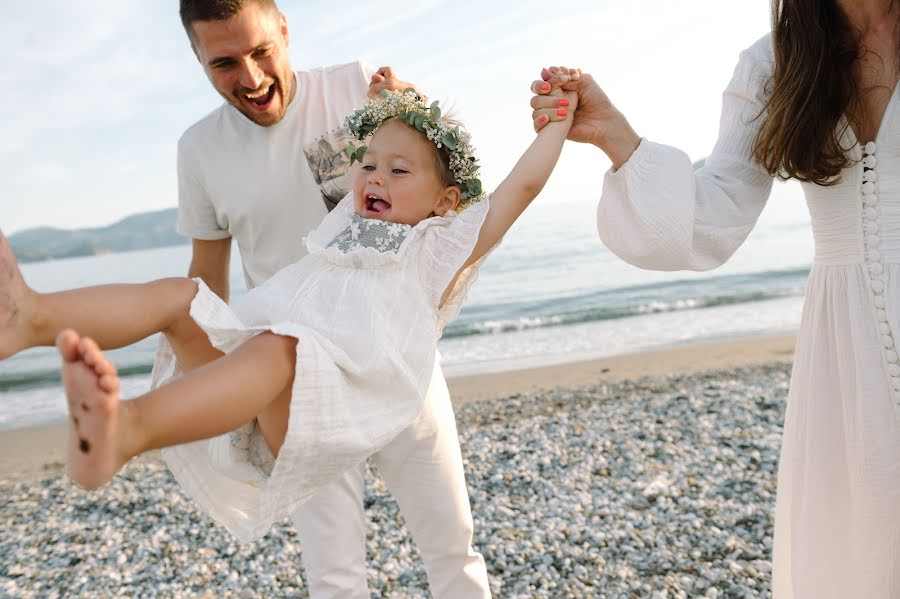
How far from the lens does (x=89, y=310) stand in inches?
81.4

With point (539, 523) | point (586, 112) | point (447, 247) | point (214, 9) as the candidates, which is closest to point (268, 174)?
point (214, 9)

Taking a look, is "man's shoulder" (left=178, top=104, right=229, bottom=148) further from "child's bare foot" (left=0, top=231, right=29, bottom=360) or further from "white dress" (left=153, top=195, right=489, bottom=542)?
"child's bare foot" (left=0, top=231, right=29, bottom=360)

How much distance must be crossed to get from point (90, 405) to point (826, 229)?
1922 millimetres

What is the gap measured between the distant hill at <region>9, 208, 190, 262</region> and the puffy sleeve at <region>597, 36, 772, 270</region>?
32.5 metres

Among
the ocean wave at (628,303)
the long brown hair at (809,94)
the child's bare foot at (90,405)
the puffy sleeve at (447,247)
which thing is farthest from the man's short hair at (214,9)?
the ocean wave at (628,303)

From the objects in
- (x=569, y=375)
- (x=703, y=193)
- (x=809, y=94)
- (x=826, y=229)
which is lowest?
(x=569, y=375)

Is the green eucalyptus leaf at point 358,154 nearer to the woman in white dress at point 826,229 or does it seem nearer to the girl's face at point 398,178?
the girl's face at point 398,178

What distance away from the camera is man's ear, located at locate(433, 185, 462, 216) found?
9.45ft

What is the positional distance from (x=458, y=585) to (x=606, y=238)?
4.33 ft

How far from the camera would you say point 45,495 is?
643 centimetres

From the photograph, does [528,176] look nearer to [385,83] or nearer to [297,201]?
[385,83]

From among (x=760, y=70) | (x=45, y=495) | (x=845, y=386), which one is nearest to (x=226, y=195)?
(x=760, y=70)

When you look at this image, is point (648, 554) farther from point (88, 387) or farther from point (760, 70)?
point (88, 387)

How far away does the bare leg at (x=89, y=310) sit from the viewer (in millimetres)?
1939
